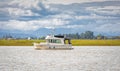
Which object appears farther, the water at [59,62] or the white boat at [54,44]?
the white boat at [54,44]

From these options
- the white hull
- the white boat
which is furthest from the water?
the white boat

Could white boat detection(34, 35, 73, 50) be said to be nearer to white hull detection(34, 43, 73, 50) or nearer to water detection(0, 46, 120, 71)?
white hull detection(34, 43, 73, 50)

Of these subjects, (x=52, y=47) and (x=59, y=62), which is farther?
(x=52, y=47)

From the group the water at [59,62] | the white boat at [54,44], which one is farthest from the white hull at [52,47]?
the water at [59,62]

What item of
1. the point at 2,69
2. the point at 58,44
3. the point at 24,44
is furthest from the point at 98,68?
the point at 24,44

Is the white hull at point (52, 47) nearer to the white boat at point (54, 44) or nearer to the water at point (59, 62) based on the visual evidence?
the white boat at point (54, 44)

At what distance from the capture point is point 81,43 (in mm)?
50938

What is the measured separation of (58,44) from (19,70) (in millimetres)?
16627

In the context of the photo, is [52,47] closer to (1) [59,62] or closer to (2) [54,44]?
(2) [54,44]

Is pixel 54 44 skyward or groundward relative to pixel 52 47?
skyward

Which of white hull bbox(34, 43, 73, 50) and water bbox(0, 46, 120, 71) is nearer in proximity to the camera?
water bbox(0, 46, 120, 71)

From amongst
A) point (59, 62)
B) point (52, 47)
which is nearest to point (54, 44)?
point (52, 47)

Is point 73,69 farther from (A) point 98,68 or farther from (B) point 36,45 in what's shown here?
(B) point 36,45

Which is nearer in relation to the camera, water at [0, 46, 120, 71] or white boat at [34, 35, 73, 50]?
water at [0, 46, 120, 71]
